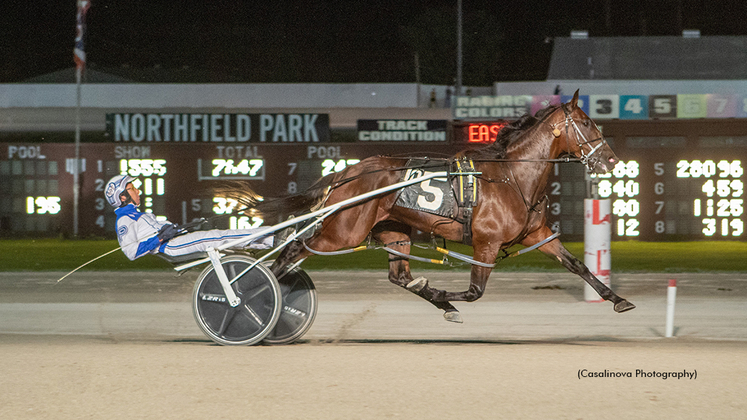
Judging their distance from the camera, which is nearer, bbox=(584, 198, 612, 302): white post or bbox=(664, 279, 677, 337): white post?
bbox=(664, 279, 677, 337): white post

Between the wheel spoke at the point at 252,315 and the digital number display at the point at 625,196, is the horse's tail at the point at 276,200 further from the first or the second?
the digital number display at the point at 625,196

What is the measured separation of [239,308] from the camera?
615 centimetres

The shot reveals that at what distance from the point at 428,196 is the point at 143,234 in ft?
7.44

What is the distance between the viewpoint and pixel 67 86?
29.3 meters

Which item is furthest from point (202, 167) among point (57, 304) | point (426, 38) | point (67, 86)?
point (426, 38)

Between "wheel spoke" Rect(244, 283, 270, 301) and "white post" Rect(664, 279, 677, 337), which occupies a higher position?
"wheel spoke" Rect(244, 283, 270, 301)

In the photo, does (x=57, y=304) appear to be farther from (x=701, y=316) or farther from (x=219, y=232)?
(x=701, y=316)

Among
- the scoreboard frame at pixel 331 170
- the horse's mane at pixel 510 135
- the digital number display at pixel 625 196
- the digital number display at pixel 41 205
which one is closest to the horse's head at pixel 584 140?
the horse's mane at pixel 510 135

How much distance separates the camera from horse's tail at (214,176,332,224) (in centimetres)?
A: 709

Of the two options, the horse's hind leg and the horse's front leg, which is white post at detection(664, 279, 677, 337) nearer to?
the horse's front leg

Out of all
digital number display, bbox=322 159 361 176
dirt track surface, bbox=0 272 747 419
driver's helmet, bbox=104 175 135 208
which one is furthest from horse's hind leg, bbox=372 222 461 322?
digital number display, bbox=322 159 361 176

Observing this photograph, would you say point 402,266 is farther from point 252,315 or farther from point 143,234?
point 143,234

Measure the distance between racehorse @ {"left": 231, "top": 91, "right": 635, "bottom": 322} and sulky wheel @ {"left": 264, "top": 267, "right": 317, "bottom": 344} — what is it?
163 mm

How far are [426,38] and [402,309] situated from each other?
58105 mm
